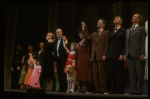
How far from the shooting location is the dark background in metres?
7.80

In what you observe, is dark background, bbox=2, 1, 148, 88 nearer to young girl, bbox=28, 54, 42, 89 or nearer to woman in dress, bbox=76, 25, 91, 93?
young girl, bbox=28, 54, 42, 89

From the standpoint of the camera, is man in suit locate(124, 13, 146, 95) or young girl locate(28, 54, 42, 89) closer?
man in suit locate(124, 13, 146, 95)

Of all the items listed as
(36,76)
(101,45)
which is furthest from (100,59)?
(36,76)

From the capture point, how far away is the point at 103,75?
550 cm

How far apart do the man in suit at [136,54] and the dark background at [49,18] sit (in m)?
2.09

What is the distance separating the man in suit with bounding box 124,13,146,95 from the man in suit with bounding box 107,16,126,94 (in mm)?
157

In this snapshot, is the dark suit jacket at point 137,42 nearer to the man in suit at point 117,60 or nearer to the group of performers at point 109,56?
the group of performers at point 109,56

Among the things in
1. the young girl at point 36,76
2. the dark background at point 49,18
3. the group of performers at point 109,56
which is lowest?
the young girl at point 36,76

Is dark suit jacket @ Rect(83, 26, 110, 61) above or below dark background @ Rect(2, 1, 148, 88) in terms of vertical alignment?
below

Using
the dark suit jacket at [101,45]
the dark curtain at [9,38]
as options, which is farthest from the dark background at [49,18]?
the dark suit jacket at [101,45]

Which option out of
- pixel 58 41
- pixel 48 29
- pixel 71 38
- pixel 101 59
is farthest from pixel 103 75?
pixel 48 29

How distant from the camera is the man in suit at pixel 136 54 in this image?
16.8 feet

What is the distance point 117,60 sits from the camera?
17.7 ft

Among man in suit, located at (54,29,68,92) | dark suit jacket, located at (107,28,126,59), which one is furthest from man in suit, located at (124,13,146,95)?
man in suit, located at (54,29,68,92)
